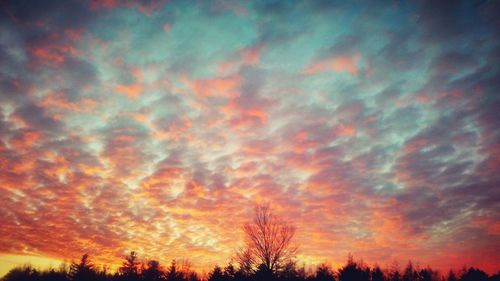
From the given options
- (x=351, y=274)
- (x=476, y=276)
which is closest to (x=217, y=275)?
(x=351, y=274)

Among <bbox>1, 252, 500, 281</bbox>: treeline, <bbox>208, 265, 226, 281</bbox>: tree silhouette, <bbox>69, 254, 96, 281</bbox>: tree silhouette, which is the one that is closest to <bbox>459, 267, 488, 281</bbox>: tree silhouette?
<bbox>1, 252, 500, 281</bbox>: treeline

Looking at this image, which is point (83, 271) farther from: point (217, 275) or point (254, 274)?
point (254, 274)

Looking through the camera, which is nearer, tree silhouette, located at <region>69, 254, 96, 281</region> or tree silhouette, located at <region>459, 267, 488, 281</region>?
tree silhouette, located at <region>459, 267, 488, 281</region>

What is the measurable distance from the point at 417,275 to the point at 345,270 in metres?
48.0

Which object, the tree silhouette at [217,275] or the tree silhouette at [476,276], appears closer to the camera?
the tree silhouette at [476,276]

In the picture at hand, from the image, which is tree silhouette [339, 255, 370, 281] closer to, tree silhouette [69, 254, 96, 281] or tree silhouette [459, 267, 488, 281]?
tree silhouette [459, 267, 488, 281]

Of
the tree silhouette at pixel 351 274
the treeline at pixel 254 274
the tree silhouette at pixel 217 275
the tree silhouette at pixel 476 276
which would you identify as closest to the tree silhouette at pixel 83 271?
the treeline at pixel 254 274

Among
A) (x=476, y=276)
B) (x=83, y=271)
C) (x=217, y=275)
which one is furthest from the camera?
(x=83, y=271)

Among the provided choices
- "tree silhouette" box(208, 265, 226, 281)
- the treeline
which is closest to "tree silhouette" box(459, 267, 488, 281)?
the treeline

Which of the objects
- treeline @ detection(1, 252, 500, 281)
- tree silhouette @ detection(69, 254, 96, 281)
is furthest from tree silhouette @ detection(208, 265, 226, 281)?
tree silhouette @ detection(69, 254, 96, 281)

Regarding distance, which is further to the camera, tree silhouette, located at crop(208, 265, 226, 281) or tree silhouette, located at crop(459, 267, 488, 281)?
tree silhouette, located at crop(208, 265, 226, 281)

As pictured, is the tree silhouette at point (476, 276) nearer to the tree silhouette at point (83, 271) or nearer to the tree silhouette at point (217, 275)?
the tree silhouette at point (217, 275)

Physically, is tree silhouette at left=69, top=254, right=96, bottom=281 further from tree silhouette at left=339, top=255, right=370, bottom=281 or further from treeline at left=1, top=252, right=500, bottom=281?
tree silhouette at left=339, top=255, right=370, bottom=281

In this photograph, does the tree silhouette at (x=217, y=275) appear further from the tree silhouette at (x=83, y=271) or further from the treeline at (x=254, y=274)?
the tree silhouette at (x=83, y=271)
